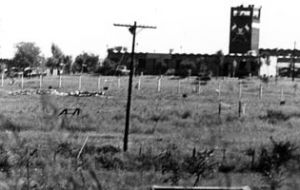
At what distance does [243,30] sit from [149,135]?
69.0 m

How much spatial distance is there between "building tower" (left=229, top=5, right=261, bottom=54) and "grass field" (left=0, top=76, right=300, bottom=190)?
41.1 meters

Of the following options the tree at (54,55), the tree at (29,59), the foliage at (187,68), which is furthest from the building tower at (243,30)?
the tree at (29,59)

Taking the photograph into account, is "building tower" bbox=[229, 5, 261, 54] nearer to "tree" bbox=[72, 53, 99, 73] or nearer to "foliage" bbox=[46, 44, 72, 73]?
"tree" bbox=[72, 53, 99, 73]

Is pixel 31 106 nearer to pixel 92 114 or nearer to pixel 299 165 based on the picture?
pixel 92 114

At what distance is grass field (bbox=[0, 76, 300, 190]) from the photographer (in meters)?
9.30

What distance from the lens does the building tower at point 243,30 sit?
297 feet

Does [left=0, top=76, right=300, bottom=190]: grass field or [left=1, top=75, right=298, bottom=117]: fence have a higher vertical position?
[left=1, top=75, right=298, bottom=117]: fence

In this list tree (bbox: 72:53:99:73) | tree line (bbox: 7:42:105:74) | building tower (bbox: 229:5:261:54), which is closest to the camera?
tree line (bbox: 7:42:105:74)

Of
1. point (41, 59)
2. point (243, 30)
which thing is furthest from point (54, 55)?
point (243, 30)

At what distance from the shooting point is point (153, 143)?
2144 centimetres

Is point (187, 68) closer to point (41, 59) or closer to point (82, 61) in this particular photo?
point (82, 61)

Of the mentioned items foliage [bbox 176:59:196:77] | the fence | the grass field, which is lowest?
the grass field

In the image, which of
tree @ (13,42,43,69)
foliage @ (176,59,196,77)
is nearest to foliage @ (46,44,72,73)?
tree @ (13,42,43,69)

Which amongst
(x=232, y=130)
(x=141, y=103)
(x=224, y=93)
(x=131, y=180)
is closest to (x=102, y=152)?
(x=131, y=180)
